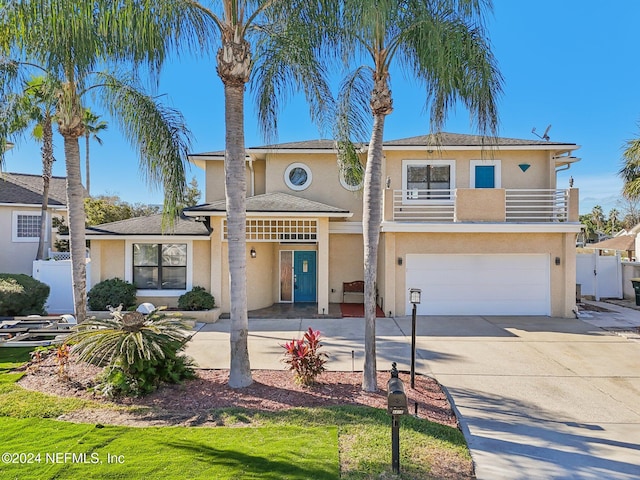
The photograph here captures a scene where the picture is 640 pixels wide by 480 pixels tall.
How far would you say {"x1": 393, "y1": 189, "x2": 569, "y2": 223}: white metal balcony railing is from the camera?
44.3 ft

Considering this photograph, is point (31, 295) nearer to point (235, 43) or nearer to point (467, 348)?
point (235, 43)

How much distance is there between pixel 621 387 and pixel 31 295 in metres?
16.6

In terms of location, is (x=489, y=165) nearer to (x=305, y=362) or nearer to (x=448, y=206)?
(x=448, y=206)

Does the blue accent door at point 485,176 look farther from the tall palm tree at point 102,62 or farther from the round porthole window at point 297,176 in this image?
the tall palm tree at point 102,62

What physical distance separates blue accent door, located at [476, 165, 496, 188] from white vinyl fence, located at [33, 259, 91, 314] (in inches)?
639

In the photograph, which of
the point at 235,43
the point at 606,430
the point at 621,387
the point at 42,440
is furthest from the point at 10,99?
the point at 621,387

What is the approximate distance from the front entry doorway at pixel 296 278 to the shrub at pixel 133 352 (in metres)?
9.38

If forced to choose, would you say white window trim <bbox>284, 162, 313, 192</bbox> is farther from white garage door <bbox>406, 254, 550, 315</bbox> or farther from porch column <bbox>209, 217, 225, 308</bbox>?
white garage door <bbox>406, 254, 550, 315</bbox>

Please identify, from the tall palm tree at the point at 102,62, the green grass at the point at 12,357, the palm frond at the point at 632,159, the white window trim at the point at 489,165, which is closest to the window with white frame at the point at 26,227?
the green grass at the point at 12,357

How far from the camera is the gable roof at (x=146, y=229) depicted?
13062mm

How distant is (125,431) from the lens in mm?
5176

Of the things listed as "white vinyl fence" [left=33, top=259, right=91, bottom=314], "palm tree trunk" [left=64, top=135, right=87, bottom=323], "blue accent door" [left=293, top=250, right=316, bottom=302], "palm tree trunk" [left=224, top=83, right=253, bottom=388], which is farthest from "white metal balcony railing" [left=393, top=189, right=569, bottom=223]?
"white vinyl fence" [left=33, top=259, right=91, bottom=314]

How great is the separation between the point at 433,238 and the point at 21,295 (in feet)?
46.8

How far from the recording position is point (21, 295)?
39.9 feet
